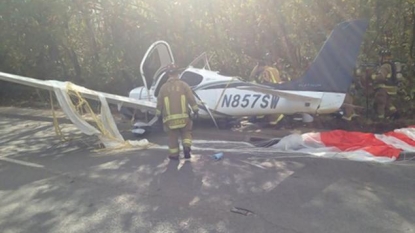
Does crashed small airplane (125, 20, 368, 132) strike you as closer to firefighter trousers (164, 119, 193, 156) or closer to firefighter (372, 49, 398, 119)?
firefighter (372, 49, 398, 119)

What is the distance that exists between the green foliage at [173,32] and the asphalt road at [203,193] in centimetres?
576

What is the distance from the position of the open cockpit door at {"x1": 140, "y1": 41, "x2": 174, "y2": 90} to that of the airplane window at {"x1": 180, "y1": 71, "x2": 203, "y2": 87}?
721mm

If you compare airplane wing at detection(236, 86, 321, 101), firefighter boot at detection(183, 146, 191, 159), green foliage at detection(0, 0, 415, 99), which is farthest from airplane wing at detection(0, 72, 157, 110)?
green foliage at detection(0, 0, 415, 99)

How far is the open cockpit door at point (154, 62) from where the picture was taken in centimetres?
973

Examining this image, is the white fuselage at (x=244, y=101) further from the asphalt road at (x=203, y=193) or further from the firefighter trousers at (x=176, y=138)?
the firefighter trousers at (x=176, y=138)

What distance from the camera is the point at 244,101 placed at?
849cm

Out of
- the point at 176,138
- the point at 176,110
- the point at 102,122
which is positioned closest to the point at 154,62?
the point at 102,122

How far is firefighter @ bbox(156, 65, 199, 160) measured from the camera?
6391 millimetres

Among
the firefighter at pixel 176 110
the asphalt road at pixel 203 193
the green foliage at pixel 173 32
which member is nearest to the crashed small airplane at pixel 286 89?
the asphalt road at pixel 203 193

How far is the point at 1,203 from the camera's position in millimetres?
4871

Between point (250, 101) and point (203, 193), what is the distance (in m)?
3.91

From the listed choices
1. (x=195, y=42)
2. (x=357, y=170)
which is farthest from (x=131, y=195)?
(x=195, y=42)

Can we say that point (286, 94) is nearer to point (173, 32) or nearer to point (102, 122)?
point (102, 122)

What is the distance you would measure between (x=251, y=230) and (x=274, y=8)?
891cm
